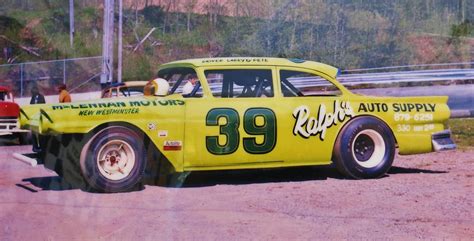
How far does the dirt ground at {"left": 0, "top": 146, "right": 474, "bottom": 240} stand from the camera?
6309 mm

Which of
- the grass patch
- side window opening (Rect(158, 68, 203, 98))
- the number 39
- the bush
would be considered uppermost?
the bush

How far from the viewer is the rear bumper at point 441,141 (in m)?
9.42

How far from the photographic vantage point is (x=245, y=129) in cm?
862

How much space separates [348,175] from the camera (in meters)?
9.12

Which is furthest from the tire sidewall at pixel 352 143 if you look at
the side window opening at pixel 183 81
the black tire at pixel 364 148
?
the side window opening at pixel 183 81

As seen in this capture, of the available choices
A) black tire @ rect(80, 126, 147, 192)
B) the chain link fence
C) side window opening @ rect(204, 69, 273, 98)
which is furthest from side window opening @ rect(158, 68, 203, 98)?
the chain link fence

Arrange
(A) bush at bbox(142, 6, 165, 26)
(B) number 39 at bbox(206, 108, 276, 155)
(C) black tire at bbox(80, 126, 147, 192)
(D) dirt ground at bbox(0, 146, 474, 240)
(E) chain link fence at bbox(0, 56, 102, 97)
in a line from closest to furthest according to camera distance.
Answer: (D) dirt ground at bbox(0, 146, 474, 240), (C) black tire at bbox(80, 126, 147, 192), (B) number 39 at bbox(206, 108, 276, 155), (E) chain link fence at bbox(0, 56, 102, 97), (A) bush at bbox(142, 6, 165, 26)

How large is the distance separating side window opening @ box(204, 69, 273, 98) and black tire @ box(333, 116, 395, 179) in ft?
3.41

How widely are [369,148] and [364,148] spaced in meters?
0.06

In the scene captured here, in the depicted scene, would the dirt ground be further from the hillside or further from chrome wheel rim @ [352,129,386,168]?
the hillside

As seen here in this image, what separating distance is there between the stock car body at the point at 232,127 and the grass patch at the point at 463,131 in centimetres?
409

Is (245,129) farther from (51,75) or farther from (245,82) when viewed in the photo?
(51,75)

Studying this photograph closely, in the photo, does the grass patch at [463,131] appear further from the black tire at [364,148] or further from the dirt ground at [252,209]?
the black tire at [364,148]

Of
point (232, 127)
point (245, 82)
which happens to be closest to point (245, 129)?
point (232, 127)
